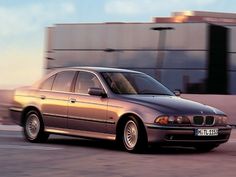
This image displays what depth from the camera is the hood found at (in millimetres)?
10922

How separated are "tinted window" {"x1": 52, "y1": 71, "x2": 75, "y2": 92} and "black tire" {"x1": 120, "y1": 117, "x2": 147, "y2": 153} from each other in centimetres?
178

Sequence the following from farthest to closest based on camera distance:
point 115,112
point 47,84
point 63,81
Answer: point 47,84
point 63,81
point 115,112

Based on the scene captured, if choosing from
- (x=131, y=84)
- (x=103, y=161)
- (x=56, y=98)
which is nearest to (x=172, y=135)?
(x=103, y=161)

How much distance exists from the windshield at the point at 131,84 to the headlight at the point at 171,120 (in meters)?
1.14

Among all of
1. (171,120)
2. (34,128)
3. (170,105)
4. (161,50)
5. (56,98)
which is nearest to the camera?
(171,120)

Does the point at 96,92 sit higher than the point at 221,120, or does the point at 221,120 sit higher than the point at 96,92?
the point at 96,92

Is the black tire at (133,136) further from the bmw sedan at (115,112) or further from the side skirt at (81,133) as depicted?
the side skirt at (81,133)

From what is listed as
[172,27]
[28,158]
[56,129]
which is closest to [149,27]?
[172,27]

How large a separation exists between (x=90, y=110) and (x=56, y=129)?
1.05 m

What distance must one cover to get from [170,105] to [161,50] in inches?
979

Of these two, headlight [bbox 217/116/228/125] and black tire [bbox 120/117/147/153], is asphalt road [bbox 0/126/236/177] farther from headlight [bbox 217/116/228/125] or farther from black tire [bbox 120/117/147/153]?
headlight [bbox 217/116/228/125]

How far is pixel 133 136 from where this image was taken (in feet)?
36.6

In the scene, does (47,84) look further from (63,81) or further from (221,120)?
(221,120)

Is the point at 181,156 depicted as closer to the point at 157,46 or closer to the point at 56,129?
the point at 56,129
